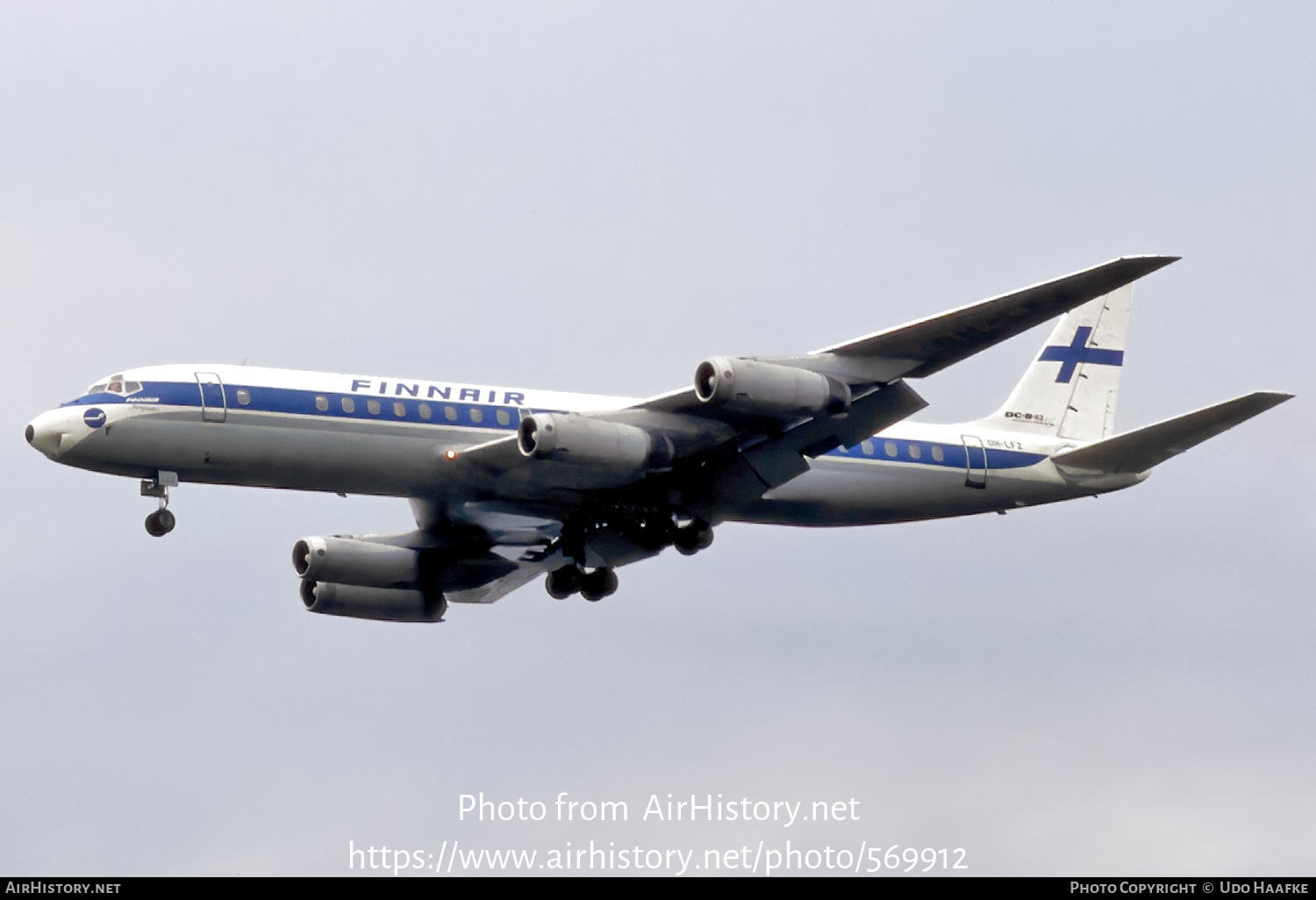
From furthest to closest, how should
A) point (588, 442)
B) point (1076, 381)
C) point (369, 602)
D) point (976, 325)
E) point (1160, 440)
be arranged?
point (1076, 381) → point (369, 602) → point (1160, 440) → point (588, 442) → point (976, 325)

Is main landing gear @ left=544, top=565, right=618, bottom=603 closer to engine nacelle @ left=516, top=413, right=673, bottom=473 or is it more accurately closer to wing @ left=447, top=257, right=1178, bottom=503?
wing @ left=447, top=257, right=1178, bottom=503

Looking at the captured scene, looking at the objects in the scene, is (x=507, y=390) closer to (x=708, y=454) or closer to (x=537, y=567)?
(x=708, y=454)

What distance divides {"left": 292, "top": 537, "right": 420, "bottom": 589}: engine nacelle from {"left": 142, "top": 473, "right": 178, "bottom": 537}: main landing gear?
600cm

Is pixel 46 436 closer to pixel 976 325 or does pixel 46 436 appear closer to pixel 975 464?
pixel 976 325

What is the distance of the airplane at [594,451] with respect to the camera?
3606cm

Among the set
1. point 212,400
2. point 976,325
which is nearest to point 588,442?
point 212,400

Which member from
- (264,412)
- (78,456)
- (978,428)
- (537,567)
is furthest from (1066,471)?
(78,456)

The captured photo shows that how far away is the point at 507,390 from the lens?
39562 mm

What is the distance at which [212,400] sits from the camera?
120 feet

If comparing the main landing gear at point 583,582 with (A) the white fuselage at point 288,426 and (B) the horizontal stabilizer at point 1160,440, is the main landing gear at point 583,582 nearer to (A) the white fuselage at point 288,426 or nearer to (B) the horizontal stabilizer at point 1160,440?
(A) the white fuselage at point 288,426

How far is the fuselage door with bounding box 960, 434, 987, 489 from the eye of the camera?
43.8 metres

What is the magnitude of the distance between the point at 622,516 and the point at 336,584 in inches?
351

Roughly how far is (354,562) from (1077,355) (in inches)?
839

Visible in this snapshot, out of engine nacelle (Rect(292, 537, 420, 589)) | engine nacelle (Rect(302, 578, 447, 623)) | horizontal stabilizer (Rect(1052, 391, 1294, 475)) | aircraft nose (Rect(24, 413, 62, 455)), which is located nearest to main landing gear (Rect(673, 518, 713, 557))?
engine nacelle (Rect(292, 537, 420, 589))
